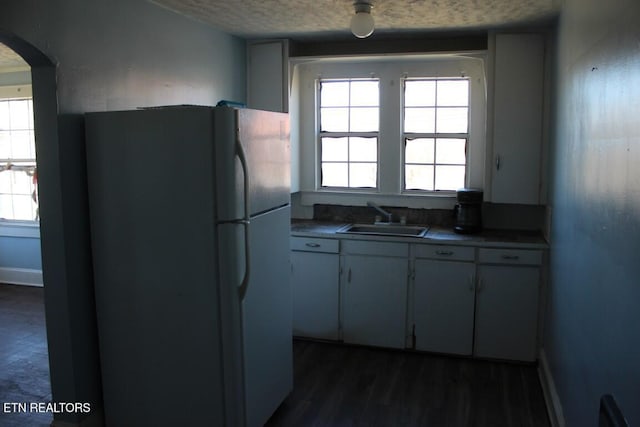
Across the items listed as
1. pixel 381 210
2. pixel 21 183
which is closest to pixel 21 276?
pixel 21 183

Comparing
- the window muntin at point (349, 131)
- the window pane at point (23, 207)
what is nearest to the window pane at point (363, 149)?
the window muntin at point (349, 131)

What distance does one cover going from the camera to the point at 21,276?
18.6ft

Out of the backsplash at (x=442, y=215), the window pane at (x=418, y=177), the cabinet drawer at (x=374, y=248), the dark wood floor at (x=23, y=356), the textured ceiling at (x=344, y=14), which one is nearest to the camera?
the dark wood floor at (x=23, y=356)

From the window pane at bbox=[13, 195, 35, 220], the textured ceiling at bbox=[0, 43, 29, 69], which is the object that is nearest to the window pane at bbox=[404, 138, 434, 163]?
the textured ceiling at bbox=[0, 43, 29, 69]

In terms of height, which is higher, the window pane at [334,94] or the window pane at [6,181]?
the window pane at [334,94]

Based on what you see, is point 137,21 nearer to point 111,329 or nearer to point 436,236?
point 111,329

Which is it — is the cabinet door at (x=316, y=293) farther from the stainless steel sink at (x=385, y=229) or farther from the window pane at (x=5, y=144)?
the window pane at (x=5, y=144)

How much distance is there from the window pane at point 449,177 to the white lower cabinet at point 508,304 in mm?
769

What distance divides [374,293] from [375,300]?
52 mm

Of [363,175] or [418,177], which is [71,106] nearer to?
[363,175]

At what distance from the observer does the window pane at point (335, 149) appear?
14.8 ft

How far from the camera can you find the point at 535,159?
3.77m

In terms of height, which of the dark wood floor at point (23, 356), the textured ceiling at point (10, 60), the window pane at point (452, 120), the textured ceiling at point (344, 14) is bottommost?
the dark wood floor at point (23, 356)

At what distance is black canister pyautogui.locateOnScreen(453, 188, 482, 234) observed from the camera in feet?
12.9
